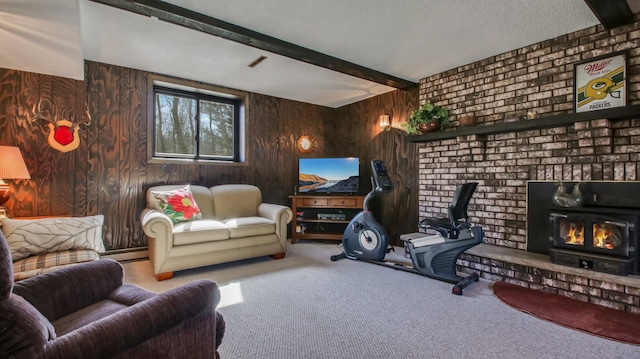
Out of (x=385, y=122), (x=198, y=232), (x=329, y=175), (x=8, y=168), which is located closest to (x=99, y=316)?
(x=198, y=232)

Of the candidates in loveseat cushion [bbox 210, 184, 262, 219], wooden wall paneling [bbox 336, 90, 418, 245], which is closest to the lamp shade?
loveseat cushion [bbox 210, 184, 262, 219]

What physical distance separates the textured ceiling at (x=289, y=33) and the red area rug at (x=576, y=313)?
2.37 m

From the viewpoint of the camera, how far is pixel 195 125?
4.39 meters

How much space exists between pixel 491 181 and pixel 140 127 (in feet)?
13.9

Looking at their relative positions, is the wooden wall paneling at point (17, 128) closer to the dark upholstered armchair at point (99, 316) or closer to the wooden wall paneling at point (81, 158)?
the wooden wall paneling at point (81, 158)

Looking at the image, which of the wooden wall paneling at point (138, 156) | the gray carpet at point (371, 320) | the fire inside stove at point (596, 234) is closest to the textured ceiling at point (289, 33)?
the wooden wall paneling at point (138, 156)

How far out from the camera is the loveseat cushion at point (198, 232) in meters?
3.08

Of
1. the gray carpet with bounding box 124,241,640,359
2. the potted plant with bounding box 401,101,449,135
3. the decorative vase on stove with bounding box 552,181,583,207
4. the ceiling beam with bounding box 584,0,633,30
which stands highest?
the ceiling beam with bounding box 584,0,633,30

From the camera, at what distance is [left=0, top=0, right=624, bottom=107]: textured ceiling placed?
92.8 inches

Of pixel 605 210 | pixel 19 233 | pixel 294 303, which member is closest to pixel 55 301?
pixel 19 233

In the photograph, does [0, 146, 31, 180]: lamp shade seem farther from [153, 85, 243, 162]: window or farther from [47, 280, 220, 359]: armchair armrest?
[47, 280, 220, 359]: armchair armrest

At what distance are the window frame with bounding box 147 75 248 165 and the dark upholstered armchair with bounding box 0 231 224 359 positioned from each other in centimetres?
273

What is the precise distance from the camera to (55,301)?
1.31 m

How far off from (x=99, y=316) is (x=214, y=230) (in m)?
2.02
